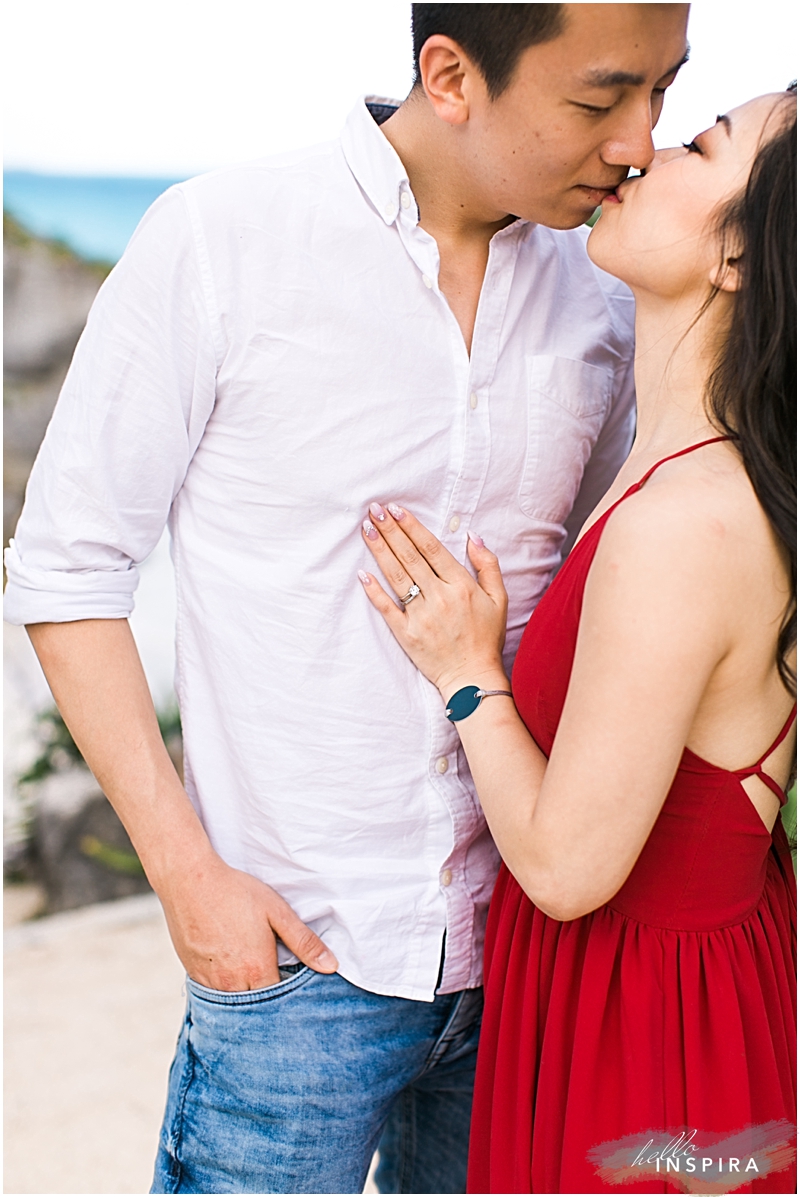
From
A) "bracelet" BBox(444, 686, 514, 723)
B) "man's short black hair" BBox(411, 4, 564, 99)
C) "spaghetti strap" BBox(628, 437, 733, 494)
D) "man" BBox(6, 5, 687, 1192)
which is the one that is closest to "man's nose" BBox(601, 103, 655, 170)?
"man" BBox(6, 5, 687, 1192)

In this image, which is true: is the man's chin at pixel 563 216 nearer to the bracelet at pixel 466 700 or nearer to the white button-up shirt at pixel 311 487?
the white button-up shirt at pixel 311 487

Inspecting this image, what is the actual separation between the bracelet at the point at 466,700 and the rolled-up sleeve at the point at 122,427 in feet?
1.52

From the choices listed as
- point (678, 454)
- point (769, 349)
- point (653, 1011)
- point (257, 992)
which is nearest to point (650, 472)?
point (678, 454)

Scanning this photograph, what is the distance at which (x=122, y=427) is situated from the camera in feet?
4.27

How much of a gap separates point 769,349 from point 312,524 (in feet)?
2.00

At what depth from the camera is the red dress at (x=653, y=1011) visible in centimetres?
127

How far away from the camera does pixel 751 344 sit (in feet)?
4.06

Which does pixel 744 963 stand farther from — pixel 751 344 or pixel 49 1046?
pixel 49 1046

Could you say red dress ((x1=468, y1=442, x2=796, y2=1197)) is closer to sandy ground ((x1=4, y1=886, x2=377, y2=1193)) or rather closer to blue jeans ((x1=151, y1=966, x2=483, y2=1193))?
blue jeans ((x1=151, y1=966, x2=483, y2=1193))

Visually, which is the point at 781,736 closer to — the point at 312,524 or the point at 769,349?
the point at 769,349

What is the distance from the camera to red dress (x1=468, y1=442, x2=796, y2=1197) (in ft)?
4.18

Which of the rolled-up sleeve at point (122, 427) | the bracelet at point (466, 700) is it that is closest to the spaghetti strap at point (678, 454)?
the bracelet at point (466, 700)

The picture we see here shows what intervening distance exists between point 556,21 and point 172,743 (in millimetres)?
3962

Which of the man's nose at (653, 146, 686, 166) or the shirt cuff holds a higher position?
the man's nose at (653, 146, 686, 166)
